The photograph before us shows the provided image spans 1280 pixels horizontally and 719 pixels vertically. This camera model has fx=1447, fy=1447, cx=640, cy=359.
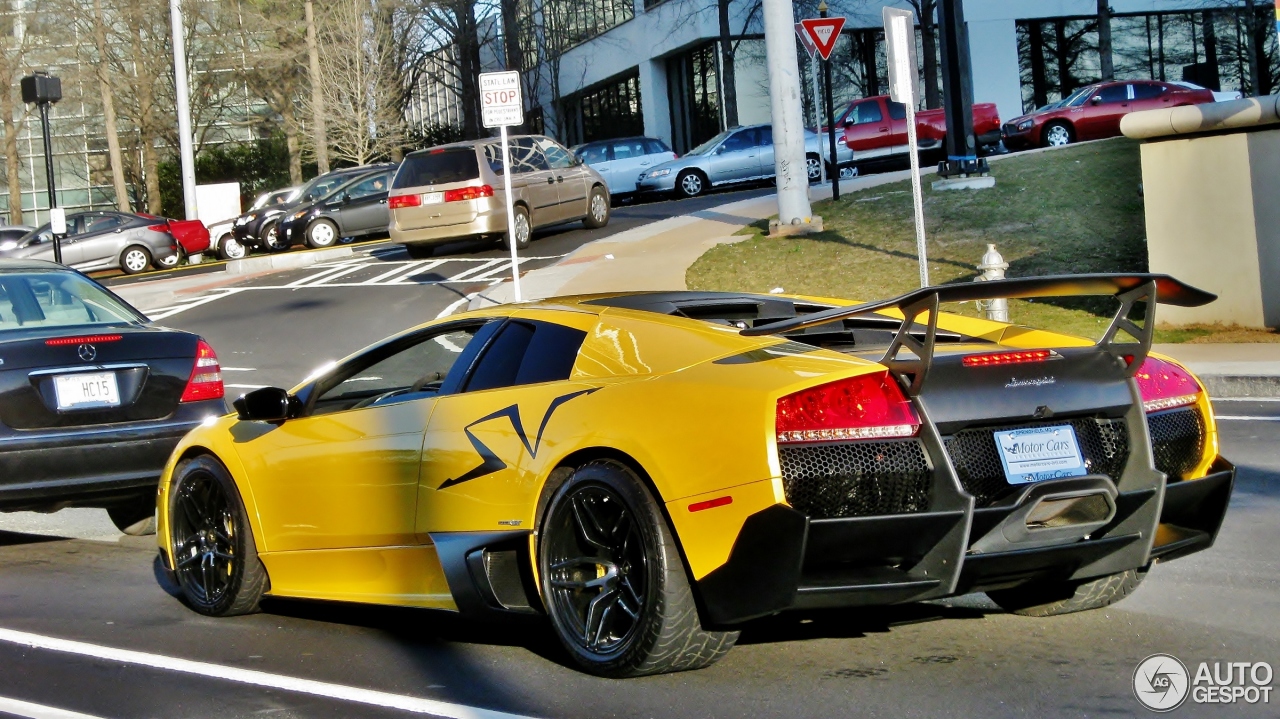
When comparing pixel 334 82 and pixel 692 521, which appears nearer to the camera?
pixel 692 521

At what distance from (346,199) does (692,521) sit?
27.1 m

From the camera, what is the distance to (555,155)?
24406mm

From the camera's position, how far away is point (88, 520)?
30.5 ft

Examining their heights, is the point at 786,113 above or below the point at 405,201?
above

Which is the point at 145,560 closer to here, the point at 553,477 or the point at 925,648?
the point at 553,477

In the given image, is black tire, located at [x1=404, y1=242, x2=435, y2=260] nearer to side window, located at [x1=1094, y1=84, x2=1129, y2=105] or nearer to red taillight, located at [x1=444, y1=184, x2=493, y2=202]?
red taillight, located at [x1=444, y1=184, x2=493, y2=202]

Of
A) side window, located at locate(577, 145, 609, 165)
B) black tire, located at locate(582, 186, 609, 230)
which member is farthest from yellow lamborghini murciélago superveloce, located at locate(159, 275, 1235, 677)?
side window, located at locate(577, 145, 609, 165)

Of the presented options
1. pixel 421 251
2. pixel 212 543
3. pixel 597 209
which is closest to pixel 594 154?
pixel 597 209

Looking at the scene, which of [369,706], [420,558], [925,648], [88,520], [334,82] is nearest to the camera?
[369,706]

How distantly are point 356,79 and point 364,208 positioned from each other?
16203 millimetres

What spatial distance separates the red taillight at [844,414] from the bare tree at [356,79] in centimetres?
4137

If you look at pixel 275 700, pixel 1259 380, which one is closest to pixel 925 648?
pixel 275 700

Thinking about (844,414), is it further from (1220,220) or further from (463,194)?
(463,194)

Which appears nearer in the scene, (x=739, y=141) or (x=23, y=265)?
(x=23, y=265)
